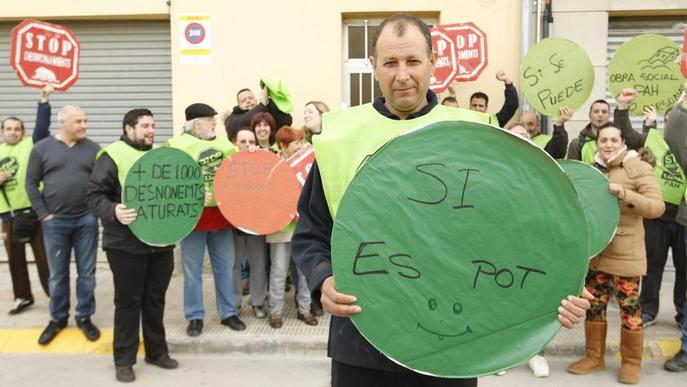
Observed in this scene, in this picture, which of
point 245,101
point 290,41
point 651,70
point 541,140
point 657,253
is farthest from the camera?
point 290,41

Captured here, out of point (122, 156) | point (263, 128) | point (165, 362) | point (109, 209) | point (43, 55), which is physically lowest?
point (165, 362)

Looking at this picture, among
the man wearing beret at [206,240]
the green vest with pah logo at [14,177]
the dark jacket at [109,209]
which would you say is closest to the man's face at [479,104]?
the man wearing beret at [206,240]

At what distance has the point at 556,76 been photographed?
5984mm

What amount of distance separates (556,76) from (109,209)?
162 inches

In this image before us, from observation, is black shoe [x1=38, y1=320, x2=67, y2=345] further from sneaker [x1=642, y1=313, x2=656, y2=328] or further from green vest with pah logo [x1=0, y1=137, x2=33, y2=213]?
sneaker [x1=642, y1=313, x2=656, y2=328]

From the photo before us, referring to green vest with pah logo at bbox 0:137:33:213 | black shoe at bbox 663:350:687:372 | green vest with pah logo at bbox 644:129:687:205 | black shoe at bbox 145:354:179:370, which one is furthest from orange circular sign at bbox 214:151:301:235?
black shoe at bbox 663:350:687:372

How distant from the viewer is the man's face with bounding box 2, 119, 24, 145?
20.9ft

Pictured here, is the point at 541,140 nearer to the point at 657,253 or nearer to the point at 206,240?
the point at 657,253

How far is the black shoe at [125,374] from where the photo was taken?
4652 millimetres

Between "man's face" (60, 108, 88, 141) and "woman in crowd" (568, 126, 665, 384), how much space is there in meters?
4.13

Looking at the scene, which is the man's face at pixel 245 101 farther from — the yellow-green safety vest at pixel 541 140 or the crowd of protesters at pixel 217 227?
the yellow-green safety vest at pixel 541 140

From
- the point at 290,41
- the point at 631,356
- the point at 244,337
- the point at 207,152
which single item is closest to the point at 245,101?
the point at 290,41

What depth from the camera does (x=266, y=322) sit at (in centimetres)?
579

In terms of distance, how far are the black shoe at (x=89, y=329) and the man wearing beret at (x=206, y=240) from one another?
0.77m
